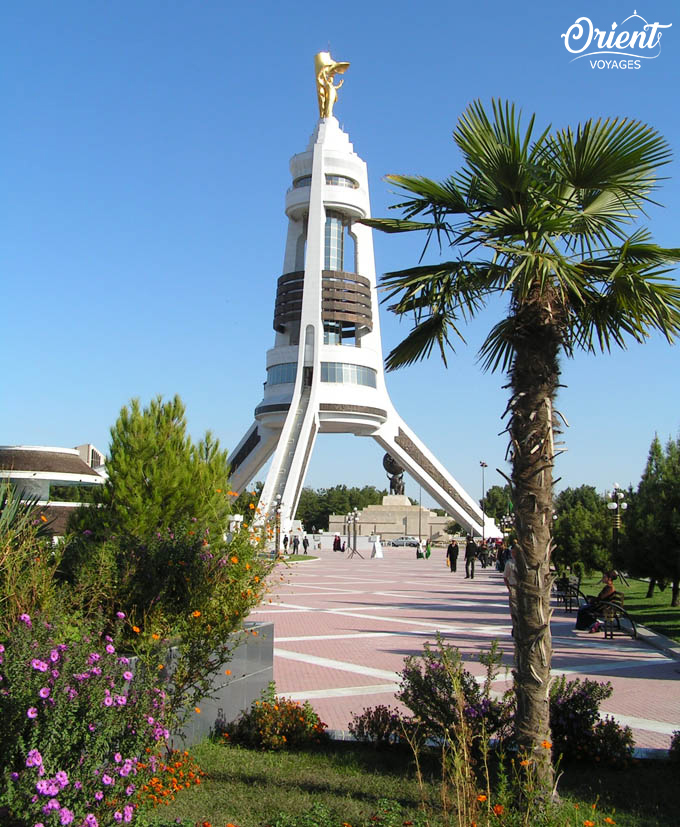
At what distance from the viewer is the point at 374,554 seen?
4694cm

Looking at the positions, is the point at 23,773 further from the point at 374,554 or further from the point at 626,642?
the point at 374,554

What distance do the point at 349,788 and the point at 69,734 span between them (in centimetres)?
242

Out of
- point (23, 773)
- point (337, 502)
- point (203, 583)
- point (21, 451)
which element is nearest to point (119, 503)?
point (203, 583)

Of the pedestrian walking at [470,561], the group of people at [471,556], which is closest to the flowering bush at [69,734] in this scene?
the group of people at [471,556]

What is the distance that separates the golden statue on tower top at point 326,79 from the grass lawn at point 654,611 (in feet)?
155

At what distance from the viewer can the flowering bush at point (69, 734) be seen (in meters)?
3.39

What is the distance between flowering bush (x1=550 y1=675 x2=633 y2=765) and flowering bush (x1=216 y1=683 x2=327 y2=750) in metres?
1.90

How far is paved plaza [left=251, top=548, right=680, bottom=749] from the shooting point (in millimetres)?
7992

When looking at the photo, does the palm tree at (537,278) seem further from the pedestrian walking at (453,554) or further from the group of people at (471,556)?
the pedestrian walking at (453,554)

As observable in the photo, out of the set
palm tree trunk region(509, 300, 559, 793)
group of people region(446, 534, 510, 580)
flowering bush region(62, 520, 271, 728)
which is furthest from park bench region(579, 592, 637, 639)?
group of people region(446, 534, 510, 580)

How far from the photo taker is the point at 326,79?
60219mm

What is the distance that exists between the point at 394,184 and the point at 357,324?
54.9 meters

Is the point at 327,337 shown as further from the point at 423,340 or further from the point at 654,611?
the point at 423,340

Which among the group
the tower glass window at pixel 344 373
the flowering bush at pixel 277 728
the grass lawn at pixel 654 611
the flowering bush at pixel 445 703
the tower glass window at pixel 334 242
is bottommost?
the grass lawn at pixel 654 611
